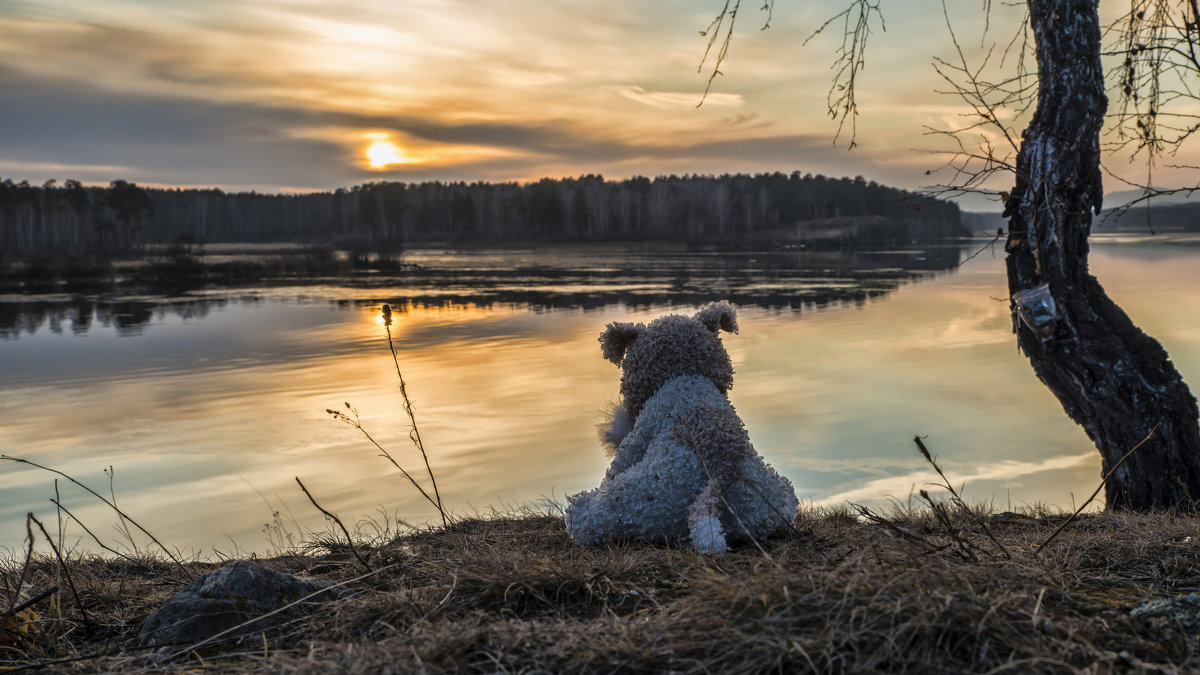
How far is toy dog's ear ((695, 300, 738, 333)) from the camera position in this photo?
4.27 m

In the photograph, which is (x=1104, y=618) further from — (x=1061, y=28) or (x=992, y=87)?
A: (x=1061, y=28)

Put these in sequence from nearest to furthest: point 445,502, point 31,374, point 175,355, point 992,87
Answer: point 992,87
point 445,502
point 31,374
point 175,355

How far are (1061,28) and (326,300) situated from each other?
997 inches

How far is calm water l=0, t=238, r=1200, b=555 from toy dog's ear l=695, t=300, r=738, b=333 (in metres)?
2.14

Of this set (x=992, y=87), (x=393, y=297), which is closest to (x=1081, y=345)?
(x=992, y=87)

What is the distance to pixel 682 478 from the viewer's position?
3666 mm

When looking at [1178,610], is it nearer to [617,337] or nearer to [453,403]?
[617,337]

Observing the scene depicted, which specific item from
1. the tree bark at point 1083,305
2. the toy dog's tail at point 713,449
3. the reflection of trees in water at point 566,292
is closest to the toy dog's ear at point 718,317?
the toy dog's tail at point 713,449

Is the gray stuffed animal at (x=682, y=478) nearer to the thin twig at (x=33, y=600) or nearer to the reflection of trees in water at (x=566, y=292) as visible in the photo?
the thin twig at (x=33, y=600)

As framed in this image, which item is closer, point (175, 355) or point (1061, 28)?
point (1061, 28)

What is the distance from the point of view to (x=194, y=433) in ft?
29.7

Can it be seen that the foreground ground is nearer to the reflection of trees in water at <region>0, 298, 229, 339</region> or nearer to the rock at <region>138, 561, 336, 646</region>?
the rock at <region>138, 561, 336, 646</region>

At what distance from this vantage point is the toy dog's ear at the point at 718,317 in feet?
14.0

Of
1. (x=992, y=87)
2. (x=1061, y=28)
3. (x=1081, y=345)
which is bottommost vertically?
(x=1081, y=345)
